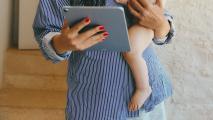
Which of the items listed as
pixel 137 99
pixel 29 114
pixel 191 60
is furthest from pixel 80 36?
pixel 29 114

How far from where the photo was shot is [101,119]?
101 cm

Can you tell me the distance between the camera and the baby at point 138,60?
1009 millimetres

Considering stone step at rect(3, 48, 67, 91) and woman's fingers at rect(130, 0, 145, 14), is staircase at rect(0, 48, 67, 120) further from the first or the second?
woman's fingers at rect(130, 0, 145, 14)

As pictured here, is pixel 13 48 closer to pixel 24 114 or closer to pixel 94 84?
pixel 24 114

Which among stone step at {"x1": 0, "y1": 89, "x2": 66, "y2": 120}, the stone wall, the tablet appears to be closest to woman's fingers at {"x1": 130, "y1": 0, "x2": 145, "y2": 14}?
the tablet

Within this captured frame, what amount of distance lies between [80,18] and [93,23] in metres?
0.03

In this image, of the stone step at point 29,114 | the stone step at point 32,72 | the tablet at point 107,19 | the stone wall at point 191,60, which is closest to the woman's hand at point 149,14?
the tablet at point 107,19

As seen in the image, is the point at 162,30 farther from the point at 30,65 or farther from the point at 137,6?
the point at 30,65

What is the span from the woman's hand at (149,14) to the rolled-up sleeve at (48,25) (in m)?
0.20

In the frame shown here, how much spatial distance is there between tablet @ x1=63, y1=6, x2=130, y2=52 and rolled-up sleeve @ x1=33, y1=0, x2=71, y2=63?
0.41 feet

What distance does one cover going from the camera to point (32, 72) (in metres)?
2.69

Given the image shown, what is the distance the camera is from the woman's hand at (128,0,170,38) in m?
0.99

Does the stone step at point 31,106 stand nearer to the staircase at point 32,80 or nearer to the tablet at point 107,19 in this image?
the staircase at point 32,80

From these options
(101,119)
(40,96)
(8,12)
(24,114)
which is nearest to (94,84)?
(101,119)
